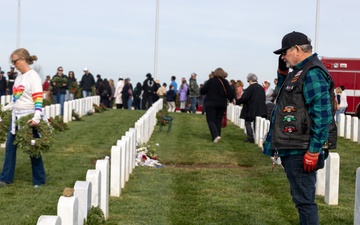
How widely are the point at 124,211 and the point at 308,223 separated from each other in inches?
141

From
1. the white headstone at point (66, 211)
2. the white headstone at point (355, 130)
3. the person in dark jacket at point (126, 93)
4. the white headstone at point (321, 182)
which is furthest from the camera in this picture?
the person in dark jacket at point (126, 93)

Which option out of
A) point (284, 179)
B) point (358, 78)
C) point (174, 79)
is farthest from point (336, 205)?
point (174, 79)

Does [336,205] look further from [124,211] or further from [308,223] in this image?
[308,223]

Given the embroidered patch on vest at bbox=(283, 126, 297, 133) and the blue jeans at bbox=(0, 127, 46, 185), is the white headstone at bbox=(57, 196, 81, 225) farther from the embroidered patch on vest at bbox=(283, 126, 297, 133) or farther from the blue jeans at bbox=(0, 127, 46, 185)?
the blue jeans at bbox=(0, 127, 46, 185)

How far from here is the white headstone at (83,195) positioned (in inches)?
312

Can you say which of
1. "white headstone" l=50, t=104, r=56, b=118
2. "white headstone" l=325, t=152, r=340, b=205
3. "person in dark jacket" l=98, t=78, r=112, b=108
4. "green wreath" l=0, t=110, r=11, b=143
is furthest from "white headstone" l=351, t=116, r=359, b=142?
"person in dark jacket" l=98, t=78, r=112, b=108

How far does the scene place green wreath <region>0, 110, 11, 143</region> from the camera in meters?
12.4

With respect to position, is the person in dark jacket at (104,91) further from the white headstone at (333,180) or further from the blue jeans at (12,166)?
the white headstone at (333,180)

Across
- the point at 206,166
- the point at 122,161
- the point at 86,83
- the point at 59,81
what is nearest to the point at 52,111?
the point at 59,81

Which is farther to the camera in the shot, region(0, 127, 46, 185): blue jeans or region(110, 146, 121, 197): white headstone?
region(0, 127, 46, 185): blue jeans

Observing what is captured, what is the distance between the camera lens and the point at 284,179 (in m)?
13.6

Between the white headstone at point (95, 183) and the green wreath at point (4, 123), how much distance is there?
384 cm

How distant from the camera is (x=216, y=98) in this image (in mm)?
20766

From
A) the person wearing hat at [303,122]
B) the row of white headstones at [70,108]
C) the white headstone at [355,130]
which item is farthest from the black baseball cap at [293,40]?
the row of white headstones at [70,108]
